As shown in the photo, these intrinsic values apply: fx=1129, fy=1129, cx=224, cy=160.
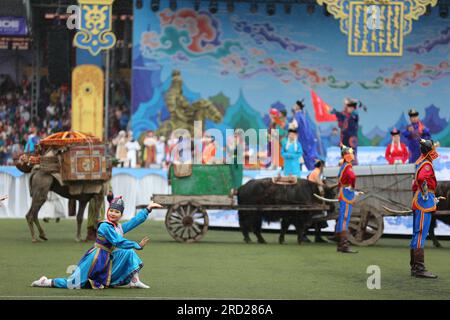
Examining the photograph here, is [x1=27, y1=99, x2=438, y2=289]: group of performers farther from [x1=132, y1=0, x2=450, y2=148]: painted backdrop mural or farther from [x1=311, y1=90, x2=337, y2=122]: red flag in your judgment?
[x1=132, y1=0, x2=450, y2=148]: painted backdrop mural

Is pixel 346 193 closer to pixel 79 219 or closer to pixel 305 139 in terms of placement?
pixel 79 219

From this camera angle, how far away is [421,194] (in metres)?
13.5

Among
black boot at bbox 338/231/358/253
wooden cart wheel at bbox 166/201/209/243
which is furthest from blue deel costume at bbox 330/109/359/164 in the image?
black boot at bbox 338/231/358/253

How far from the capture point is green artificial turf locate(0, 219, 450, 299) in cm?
1150

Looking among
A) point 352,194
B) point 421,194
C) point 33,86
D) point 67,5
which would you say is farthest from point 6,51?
point 421,194

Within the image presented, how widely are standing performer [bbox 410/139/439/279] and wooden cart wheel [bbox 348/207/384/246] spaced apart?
16.2 feet

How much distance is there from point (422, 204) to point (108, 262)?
159 inches

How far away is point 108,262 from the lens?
11711mm

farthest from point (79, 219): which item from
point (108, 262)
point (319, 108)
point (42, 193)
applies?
point (319, 108)

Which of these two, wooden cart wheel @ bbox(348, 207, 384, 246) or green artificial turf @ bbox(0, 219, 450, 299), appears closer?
green artificial turf @ bbox(0, 219, 450, 299)
